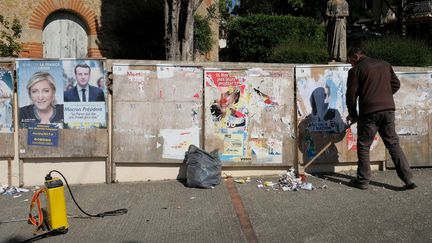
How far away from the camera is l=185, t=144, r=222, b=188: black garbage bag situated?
685cm

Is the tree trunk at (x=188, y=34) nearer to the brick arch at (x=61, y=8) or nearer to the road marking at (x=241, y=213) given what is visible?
the brick arch at (x=61, y=8)

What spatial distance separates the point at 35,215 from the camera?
19.1 ft

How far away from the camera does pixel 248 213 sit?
569 centimetres

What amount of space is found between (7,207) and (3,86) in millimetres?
1875

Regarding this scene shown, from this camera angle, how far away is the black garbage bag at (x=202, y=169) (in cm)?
685

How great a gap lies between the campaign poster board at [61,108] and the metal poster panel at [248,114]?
1629 millimetres

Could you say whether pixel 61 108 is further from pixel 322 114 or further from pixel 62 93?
pixel 322 114

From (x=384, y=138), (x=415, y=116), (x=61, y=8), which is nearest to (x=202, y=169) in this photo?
(x=384, y=138)

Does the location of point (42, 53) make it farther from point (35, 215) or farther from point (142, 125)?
point (35, 215)

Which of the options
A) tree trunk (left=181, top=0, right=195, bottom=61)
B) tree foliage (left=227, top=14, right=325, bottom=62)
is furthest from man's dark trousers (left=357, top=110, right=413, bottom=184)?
tree foliage (left=227, top=14, right=325, bottom=62)

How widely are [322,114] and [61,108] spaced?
3.90 meters

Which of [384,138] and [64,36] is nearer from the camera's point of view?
[384,138]

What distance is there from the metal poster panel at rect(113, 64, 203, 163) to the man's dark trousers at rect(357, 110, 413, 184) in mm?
2400

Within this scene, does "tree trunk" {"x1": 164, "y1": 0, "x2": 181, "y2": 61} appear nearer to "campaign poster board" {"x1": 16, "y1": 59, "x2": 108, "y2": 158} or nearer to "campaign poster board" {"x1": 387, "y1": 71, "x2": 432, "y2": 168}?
"campaign poster board" {"x1": 16, "y1": 59, "x2": 108, "y2": 158}
